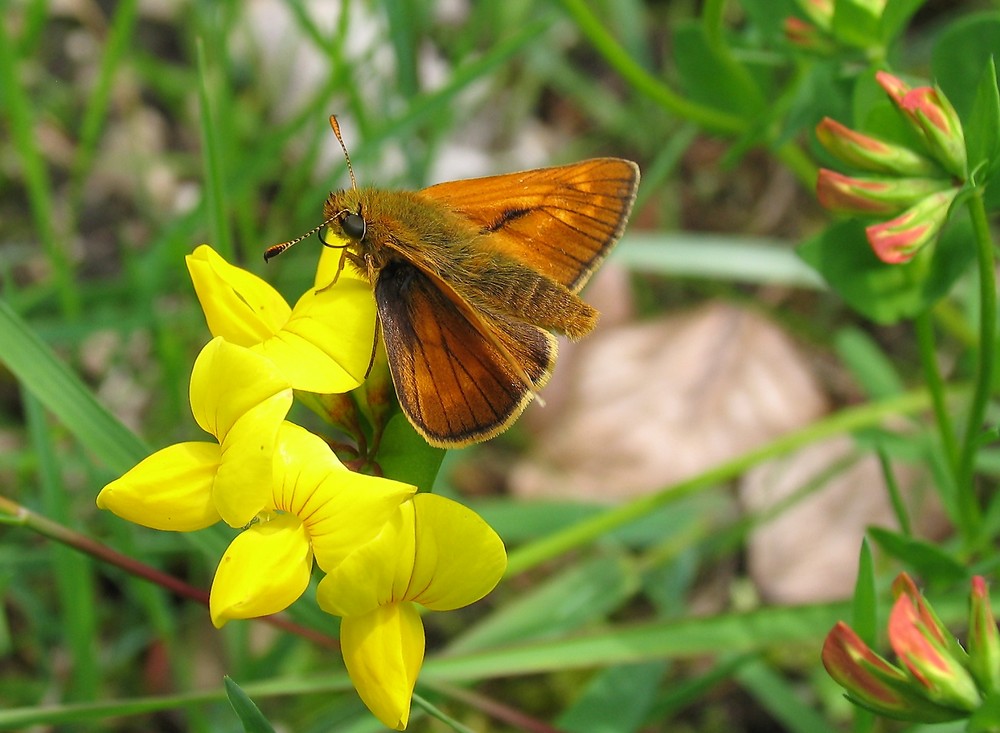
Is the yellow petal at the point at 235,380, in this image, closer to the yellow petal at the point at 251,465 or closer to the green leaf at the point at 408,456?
the yellow petal at the point at 251,465

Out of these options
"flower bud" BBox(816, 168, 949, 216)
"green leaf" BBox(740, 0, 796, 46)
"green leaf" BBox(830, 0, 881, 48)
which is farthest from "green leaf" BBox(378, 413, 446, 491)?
"green leaf" BBox(740, 0, 796, 46)

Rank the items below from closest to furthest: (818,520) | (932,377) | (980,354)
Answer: (980,354)
(932,377)
(818,520)

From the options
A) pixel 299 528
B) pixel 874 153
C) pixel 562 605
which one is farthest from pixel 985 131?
pixel 562 605

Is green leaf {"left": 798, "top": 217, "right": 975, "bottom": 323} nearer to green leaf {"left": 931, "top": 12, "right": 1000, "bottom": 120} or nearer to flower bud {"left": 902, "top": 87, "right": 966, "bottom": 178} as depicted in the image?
green leaf {"left": 931, "top": 12, "right": 1000, "bottom": 120}

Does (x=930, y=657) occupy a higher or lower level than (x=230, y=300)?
lower

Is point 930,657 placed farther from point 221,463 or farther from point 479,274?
point 221,463

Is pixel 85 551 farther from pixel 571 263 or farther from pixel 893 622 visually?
pixel 893 622

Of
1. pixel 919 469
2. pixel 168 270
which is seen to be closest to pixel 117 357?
pixel 168 270
